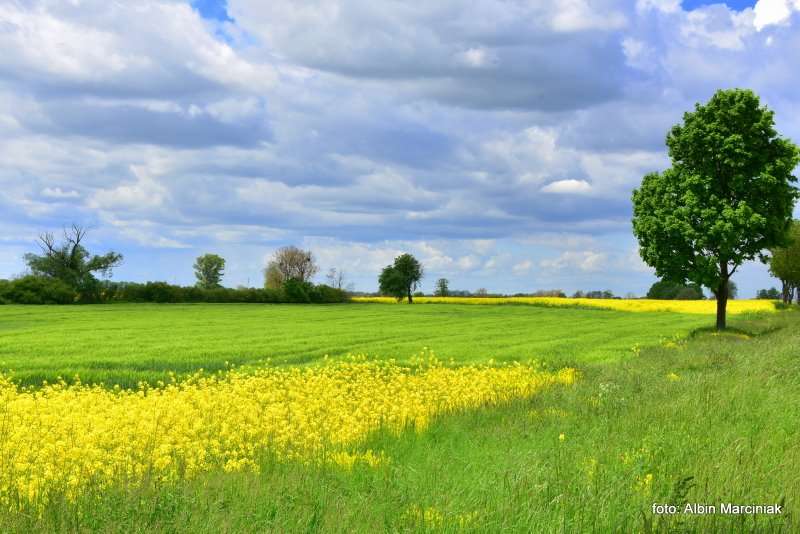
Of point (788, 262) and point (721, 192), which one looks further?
point (788, 262)

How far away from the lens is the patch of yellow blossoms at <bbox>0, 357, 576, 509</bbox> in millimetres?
8789

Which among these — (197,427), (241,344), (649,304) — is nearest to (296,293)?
(649,304)

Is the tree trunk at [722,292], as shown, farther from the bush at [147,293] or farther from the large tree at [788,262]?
the bush at [147,293]

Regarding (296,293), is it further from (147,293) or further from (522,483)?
(522,483)

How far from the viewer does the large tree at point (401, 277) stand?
349ft

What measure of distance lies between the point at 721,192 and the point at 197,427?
119ft

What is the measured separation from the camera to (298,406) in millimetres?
13570

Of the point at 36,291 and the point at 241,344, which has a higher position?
the point at 36,291

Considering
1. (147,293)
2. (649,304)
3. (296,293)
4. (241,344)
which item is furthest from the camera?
(296,293)

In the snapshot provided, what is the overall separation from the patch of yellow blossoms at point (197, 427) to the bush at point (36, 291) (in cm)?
7065

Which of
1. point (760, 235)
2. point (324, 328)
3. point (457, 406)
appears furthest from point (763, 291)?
point (457, 406)

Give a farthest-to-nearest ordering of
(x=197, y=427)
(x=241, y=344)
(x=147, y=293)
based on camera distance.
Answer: (x=147, y=293), (x=241, y=344), (x=197, y=427)

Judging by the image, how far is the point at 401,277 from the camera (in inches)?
4190

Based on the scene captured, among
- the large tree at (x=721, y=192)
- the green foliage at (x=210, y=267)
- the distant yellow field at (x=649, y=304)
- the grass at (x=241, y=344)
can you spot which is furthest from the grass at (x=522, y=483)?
the green foliage at (x=210, y=267)
